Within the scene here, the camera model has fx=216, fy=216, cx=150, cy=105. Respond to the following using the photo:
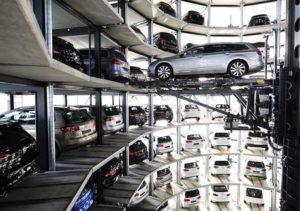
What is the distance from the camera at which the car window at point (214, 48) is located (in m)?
7.77

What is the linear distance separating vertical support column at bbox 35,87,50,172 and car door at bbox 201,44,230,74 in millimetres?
5516

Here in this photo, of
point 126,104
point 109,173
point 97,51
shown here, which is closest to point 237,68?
point 126,104

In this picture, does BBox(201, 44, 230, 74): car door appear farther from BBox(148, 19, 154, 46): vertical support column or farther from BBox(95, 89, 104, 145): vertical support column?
BBox(95, 89, 104, 145): vertical support column

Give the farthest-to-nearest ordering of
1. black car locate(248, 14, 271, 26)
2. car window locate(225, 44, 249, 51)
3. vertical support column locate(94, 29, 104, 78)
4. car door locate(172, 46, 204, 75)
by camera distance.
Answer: black car locate(248, 14, 271, 26) → car door locate(172, 46, 204, 75) → car window locate(225, 44, 249, 51) → vertical support column locate(94, 29, 104, 78)

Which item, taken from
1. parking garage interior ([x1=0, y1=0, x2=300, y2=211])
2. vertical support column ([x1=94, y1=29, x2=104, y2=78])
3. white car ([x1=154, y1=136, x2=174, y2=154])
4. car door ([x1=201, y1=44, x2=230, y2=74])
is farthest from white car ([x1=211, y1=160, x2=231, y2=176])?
vertical support column ([x1=94, y1=29, x2=104, y2=78])

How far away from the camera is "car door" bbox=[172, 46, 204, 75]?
7934 millimetres

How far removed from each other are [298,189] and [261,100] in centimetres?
195

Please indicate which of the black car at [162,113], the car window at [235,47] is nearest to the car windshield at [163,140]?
the black car at [162,113]

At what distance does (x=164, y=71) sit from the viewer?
8523 mm

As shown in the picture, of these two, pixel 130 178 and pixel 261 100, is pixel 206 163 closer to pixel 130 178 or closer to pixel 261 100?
pixel 130 178

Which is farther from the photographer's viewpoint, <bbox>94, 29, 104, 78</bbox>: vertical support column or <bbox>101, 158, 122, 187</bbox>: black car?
<bbox>101, 158, 122, 187</bbox>: black car

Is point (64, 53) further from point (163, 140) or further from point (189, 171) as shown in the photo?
point (189, 171)

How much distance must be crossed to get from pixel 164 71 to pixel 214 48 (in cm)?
204

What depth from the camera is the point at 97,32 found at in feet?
19.4
